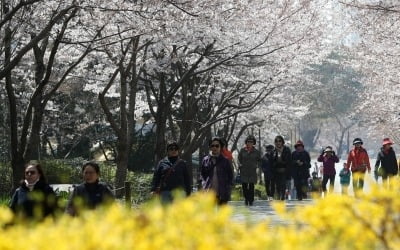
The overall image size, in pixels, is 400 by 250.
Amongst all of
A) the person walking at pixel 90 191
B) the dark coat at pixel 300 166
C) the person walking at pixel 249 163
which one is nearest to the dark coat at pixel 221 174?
the person walking at pixel 90 191

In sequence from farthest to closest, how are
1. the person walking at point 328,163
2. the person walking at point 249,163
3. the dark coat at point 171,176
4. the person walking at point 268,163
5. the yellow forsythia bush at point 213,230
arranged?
1. the person walking at point 268,163
2. the person walking at point 328,163
3. the person walking at point 249,163
4. the dark coat at point 171,176
5. the yellow forsythia bush at point 213,230

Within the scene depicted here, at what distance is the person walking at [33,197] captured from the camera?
758cm

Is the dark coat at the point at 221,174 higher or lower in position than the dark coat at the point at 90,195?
higher

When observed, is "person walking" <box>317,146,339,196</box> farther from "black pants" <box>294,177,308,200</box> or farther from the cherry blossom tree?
the cherry blossom tree

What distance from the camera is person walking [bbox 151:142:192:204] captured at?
11.0 metres

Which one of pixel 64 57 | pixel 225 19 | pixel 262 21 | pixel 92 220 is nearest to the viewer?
pixel 92 220

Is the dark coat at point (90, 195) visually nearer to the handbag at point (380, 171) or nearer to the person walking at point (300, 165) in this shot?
the handbag at point (380, 171)

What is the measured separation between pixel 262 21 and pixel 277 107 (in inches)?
591

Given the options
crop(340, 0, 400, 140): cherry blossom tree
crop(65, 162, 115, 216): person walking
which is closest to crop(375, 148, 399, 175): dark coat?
crop(340, 0, 400, 140): cherry blossom tree

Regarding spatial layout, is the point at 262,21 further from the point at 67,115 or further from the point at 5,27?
the point at 67,115

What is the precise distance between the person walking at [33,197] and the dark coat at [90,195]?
0.18m

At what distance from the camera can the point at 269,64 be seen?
26141 mm

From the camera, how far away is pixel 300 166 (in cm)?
1959

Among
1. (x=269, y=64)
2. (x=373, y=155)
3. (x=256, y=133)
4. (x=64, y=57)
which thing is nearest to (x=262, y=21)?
(x=269, y=64)
